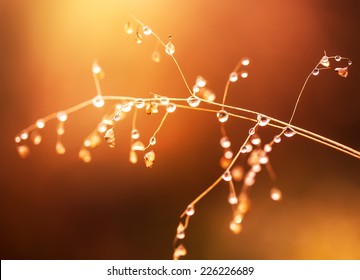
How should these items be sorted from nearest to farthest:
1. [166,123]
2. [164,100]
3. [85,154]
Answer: [164,100] < [85,154] < [166,123]

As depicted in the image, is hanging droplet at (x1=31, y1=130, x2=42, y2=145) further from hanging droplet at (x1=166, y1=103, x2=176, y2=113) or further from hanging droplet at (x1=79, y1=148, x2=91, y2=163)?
hanging droplet at (x1=166, y1=103, x2=176, y2=113)

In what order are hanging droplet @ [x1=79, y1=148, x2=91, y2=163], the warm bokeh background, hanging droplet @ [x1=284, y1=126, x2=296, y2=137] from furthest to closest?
the warm bokeh background → hanging droplet @ [x1=79, y1=148, x2=91, y2=163] → hanging droplet @ [x1=284, y1=126, x2=296, y2=137]

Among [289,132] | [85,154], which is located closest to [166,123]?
[85,154]

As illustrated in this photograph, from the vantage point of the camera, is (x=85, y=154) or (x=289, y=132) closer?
(x=289, y=132)

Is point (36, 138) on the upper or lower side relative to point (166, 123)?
lower

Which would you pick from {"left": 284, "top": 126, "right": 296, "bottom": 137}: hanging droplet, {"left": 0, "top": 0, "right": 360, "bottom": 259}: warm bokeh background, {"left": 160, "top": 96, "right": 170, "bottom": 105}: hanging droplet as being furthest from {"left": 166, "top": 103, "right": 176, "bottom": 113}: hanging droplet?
{"left": 0, "top": 0, "right": 360, "bottom": 259}: warm bokeh background

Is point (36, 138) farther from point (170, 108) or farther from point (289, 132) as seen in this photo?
point (289, 132)
